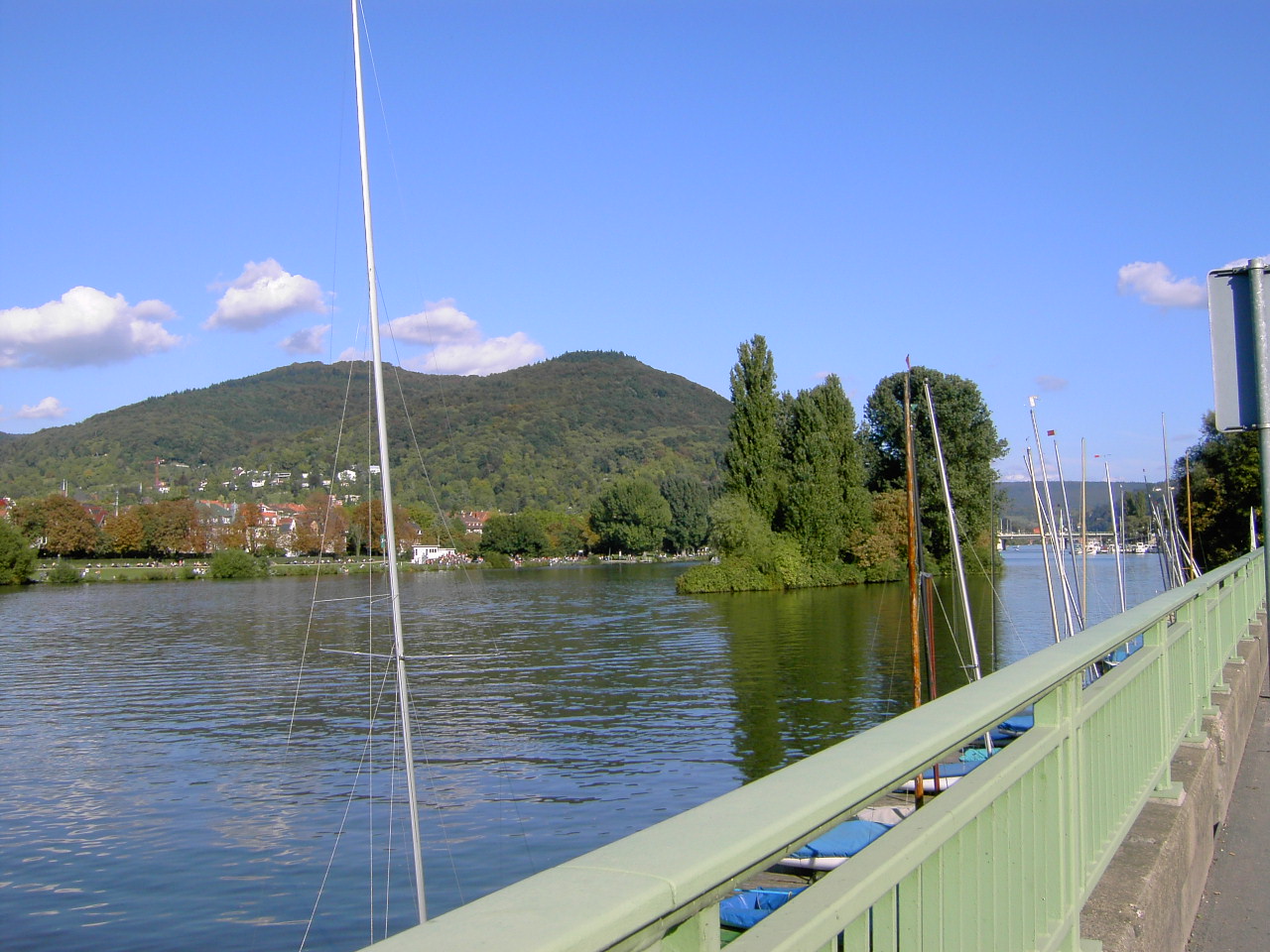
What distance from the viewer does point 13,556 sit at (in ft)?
307

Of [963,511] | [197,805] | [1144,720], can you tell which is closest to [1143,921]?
[1144,720]

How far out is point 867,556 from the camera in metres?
71.2

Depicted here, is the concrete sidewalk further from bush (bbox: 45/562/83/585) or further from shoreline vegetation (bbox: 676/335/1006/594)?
bush (bbox: 45/562/83/585)

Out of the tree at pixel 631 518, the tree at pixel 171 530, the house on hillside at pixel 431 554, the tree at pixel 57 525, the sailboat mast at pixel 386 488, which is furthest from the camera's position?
the tree at pixel 631 518

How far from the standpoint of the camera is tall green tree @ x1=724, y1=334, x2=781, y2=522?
2623 inches

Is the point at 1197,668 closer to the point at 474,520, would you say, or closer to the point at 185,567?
the point at 185,567

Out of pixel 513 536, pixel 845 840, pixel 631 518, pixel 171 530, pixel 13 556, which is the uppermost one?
pixel 171 530

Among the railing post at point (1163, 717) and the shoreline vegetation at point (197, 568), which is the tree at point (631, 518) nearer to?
the shoreline vegetation at point (197, 568)

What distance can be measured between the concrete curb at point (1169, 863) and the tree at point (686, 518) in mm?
136635

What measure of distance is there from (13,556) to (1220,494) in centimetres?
8840

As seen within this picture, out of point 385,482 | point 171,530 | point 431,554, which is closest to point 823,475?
point 385,482

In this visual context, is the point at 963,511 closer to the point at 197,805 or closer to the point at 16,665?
the point at 16,665

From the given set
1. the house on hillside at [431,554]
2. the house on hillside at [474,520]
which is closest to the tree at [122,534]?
the house on hillside at [431,554]

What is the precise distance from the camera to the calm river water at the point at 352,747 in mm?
15852
